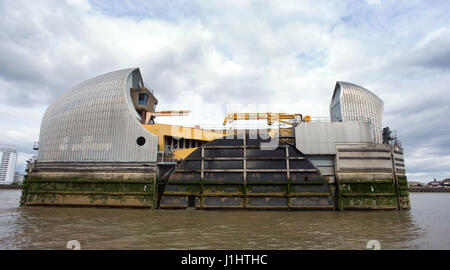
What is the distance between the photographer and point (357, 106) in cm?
2925

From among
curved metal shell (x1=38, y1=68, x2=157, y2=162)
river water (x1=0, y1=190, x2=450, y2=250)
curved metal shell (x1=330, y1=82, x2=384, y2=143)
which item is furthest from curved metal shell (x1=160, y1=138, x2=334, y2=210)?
curved metal shell (x1=330, y1=82, x2=384, y2=143)

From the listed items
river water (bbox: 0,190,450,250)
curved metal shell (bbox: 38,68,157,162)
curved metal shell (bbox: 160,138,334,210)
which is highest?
curved metal shell (bbox: 38,68,157,162)

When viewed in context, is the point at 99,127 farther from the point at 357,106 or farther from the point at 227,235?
the point at 357,106

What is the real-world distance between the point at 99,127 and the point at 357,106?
31187 millimetres

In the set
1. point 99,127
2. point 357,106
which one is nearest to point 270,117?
point 357,106

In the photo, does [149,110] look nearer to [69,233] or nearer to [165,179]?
[165,179]

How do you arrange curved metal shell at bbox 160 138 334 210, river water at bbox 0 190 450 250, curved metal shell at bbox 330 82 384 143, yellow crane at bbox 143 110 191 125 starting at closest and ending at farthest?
river water at bbox 0 190 450 250 < curved metal shell at bbox 160 138 334 210 < curved metal shell at bbox 330 82 384 143 < yellow crane at bbox 143 110 191 125

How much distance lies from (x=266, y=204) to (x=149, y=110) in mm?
22201

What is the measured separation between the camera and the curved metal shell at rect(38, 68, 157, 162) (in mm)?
28031

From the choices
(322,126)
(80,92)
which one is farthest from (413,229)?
(80,92)

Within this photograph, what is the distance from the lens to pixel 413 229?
1521cm

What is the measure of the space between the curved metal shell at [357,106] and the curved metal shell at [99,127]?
2236cm

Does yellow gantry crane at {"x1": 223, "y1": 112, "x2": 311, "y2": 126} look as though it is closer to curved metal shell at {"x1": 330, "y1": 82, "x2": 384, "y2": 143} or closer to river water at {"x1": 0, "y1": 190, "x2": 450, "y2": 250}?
curved metal shell at {"x1": 330, "y1": 82, "x2": 384, "y2": 143}

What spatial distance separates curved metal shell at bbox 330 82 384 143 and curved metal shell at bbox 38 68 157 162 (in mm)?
22356
